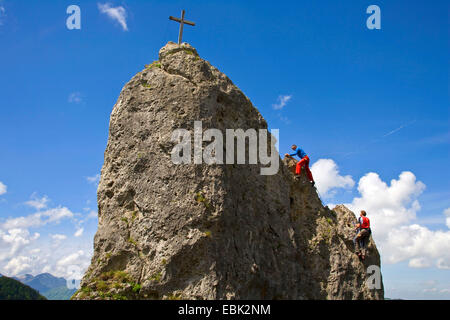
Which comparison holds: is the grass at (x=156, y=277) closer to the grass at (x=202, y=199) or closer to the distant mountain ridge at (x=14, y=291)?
the grass at (x=202, y=199)

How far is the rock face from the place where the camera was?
1455cm

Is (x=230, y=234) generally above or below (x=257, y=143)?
below

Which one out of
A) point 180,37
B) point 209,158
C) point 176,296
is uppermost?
point 180,37

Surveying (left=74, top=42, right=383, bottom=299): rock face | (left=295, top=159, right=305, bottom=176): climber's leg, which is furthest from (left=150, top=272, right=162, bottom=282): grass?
(left=295, top=159, right=305, bottom=176): climber's leg

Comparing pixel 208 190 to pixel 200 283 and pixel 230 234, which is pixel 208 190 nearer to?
pixel 230 234

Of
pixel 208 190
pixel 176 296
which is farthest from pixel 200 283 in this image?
pixel 208 190

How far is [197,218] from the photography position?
15.0 m

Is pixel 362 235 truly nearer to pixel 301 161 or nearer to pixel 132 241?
pixel 301 161

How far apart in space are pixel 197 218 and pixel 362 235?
448 inches

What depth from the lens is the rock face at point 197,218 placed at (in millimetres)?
14547

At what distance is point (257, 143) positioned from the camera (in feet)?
64.4
